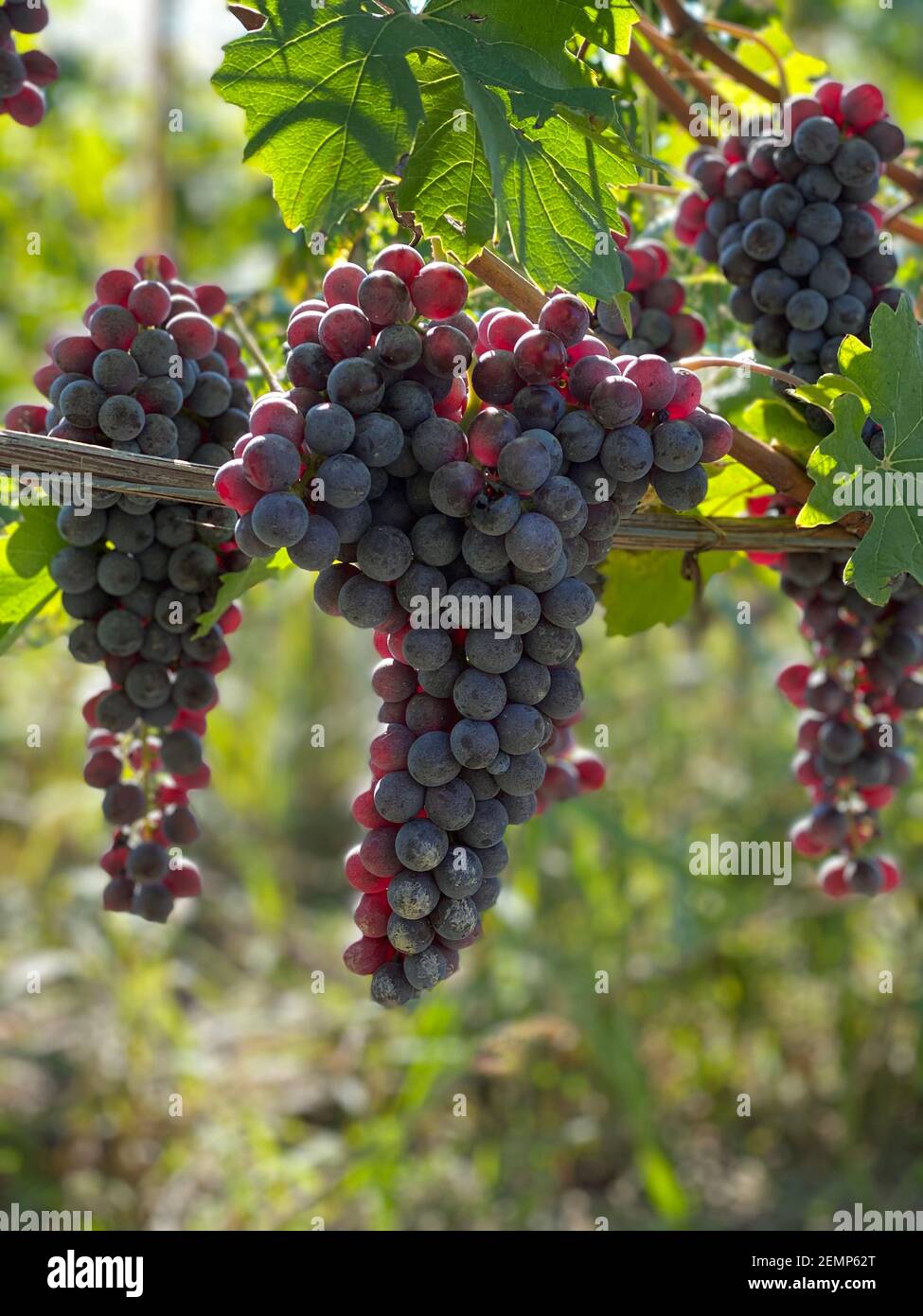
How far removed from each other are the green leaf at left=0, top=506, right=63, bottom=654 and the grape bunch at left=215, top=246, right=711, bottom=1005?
1.14ft

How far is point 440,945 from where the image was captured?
2.55 ft

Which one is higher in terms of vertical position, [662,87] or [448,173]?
[662,87]

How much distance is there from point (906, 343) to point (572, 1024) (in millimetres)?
2104

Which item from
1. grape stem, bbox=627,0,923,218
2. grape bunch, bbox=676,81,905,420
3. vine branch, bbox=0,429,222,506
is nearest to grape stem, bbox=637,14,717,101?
grape stem, bbox=627,0,923,218

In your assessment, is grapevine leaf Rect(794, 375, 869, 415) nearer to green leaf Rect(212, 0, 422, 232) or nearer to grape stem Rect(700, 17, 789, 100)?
green leaf Rect(212, 0, 422, 232)

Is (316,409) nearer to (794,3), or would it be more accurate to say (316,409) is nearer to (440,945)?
(440,945)

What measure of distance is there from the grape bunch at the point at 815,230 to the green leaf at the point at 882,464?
21cm

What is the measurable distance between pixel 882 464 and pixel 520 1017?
2091 mm

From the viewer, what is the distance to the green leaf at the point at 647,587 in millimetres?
1138

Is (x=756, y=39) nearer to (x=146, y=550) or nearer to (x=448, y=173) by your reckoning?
(x=448, y=173)

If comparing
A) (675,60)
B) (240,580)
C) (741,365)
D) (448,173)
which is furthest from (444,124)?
(675,60)

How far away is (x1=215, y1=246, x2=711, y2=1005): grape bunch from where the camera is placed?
75 centimetres

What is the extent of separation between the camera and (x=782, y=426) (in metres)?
1.07
